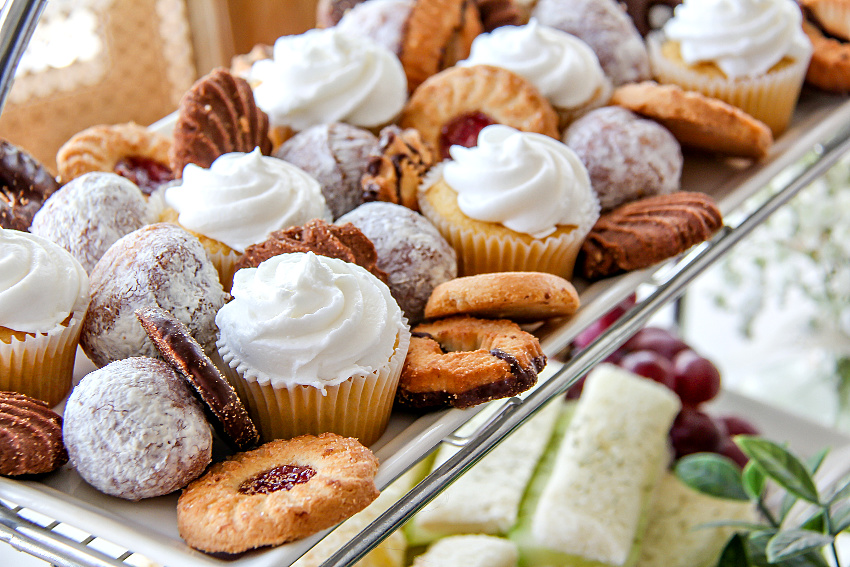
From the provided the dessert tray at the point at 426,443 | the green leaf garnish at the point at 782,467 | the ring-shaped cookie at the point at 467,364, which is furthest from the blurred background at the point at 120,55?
the green leaf garnish at the point at 782,467

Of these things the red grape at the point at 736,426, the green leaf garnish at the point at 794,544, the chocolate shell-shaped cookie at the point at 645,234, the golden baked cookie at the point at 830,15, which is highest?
the golden baked cookie at the point at 830,15

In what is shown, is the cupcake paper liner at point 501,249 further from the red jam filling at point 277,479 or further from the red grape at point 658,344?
the red grape at point 658,344

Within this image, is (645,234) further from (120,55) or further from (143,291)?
(120,55)

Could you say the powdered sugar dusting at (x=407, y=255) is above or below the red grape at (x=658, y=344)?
above

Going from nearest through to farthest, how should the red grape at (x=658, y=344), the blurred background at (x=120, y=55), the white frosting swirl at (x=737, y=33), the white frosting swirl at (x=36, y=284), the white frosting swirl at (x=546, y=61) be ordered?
the white frosting swirl at (x=36, y=284)
the white frosting swirl at (x=546, y=61)
the white frosting swirl at (x=737, y=33)
the red grape at (x=658, y=344)
the blurred background at (x=120, y=55)

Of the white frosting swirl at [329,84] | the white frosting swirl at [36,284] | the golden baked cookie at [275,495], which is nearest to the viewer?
the golden baked cookie at [275,495]

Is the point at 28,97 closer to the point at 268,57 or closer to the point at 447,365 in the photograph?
the point at 268,57

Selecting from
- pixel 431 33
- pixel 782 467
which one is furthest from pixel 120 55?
pixel 782 467

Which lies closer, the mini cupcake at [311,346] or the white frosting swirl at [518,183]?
the mini cupcake at [311,346]
